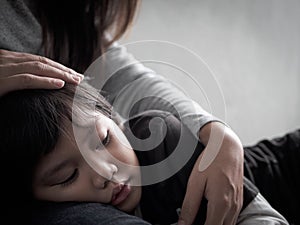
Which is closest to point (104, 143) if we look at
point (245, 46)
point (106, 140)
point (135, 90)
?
point (106, 140)

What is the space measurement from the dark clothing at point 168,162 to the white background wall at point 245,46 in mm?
608

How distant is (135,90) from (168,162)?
0.62ft

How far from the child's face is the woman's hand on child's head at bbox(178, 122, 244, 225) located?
3.5 inches

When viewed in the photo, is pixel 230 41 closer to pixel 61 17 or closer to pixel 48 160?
pixel 61 17

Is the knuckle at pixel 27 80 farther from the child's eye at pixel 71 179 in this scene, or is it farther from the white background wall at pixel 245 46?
the white background wall at pixel 245 46

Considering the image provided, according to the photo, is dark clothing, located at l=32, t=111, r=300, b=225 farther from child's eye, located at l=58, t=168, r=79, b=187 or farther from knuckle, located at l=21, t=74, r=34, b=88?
knuckle, located at l=21, t=74, r=34, b=88

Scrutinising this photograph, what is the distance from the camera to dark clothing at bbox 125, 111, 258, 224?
29.5 inches

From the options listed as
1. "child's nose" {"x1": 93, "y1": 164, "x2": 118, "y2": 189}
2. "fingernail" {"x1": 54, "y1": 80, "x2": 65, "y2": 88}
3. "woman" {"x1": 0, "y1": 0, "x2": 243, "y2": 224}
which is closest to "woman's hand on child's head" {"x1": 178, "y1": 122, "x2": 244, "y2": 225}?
"woman" {"x1": 0, "y1": 0, "x2": 243, "y2": 224}

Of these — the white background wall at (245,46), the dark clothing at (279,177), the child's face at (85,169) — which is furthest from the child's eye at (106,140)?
the white background wall at (245,46)

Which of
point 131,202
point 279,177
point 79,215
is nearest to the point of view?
point 79,215

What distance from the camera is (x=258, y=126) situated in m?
1.42

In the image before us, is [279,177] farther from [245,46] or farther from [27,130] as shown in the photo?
[245,46]

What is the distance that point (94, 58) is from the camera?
963 millimetres

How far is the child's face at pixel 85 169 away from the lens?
65cm
